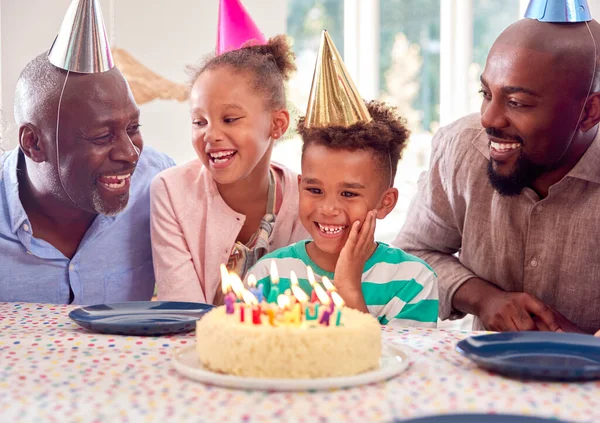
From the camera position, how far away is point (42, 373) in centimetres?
109

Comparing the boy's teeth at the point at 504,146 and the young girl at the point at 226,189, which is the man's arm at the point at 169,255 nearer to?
the young girl at the point at 226,189

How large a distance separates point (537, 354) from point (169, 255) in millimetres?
1222

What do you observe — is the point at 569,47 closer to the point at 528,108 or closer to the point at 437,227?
the point at 528,108

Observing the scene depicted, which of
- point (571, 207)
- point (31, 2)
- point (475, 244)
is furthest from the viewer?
point (31, 2)

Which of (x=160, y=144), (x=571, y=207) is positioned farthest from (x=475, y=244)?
(x=160, y=144)

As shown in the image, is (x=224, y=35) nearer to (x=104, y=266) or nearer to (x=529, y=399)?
(x=104, y=266)

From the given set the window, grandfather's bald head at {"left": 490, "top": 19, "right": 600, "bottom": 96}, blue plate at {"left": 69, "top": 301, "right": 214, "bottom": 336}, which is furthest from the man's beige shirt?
the window

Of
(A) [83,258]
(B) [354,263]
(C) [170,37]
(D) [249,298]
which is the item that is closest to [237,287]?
(D) [249,298]

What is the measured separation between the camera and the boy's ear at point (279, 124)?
227 cm

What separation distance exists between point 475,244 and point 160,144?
7.21 ft

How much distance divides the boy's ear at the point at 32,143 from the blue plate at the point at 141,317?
2.30 feet

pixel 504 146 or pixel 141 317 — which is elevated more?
pixel 504 146

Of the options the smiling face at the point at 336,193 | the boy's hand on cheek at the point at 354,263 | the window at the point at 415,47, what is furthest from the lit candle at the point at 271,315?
the window at the point at 415,47

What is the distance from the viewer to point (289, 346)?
3.46ft
